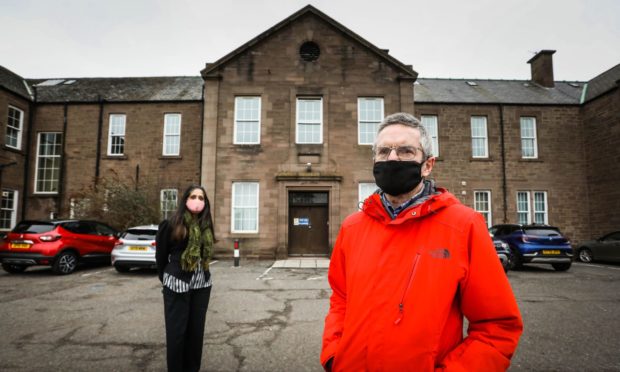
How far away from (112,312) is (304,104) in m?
11.6

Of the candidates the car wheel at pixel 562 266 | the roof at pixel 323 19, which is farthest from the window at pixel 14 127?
the car wheel at pixel 562 266

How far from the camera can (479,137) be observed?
19062mm

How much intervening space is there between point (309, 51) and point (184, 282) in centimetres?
1452

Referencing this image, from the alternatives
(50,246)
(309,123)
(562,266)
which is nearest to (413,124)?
(50,246)

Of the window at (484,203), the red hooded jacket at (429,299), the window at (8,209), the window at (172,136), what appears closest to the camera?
the red hooded jacket at (429,299)

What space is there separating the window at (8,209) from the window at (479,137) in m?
25.0

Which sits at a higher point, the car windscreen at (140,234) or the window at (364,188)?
the window at (364,188)

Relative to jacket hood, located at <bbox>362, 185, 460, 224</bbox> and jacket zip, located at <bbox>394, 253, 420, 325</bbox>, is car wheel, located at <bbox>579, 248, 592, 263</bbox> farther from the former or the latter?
jacket zip, located at <bbox>394, 253, 420, 325</bbox>

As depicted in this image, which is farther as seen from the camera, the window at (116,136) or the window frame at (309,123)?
the window at (116,136)

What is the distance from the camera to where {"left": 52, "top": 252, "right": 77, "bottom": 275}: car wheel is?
10359 mm

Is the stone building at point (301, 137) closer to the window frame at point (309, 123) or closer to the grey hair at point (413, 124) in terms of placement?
the window frame at point (309, 123)

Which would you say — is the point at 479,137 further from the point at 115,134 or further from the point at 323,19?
the point at 115,134

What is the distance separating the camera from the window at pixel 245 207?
1479 cm

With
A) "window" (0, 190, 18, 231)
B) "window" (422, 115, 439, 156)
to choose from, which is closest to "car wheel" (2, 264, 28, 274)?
"window" (0, 190, 18, 231)
